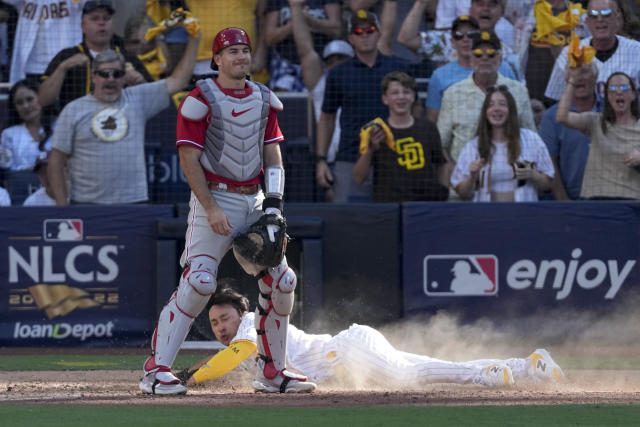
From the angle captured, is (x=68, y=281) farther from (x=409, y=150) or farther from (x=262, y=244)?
(x=262, y=244)

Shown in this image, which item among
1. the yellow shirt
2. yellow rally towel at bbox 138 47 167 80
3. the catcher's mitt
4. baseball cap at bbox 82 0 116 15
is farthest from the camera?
yellow rally towel at bbox 138 47 167 80

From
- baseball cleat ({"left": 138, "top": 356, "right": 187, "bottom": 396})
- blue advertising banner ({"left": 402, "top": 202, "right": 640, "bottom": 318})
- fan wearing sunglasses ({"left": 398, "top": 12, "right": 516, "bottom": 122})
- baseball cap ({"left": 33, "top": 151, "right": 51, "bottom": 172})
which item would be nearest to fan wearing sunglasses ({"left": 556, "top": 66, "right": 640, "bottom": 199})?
blue advertising banner ({"left": 402, "top": 202, "right": 640, "bottom": 318})

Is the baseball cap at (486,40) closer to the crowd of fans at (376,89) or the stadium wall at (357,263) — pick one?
the crowd of fans at (376,89)

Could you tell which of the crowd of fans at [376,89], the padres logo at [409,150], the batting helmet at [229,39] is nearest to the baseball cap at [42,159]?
the crowd of fans at [376,89]

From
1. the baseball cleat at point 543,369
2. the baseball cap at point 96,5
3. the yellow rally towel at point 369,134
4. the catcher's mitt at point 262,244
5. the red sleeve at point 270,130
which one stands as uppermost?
the baseball cap at point 96,5

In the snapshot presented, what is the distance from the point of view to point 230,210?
6.21 metres

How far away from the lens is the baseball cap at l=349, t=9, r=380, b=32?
1039 centimetres

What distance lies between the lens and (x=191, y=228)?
623 cm

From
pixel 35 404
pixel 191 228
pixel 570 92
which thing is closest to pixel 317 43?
pixel 570 92

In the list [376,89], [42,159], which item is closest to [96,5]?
[42,159]

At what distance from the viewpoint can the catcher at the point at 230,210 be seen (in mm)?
6062

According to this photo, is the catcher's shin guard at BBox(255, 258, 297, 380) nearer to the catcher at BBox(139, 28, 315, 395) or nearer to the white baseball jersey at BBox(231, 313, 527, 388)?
the catcher at BBox(139, 28, 315, 395)

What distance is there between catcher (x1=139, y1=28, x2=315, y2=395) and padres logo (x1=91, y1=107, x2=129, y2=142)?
12.6 ft

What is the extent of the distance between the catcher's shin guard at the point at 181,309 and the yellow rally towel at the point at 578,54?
481 centimetres
